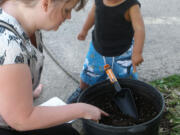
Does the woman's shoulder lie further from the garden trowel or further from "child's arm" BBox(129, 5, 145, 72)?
"child's arm" BBox(129, 5, 145, 72)

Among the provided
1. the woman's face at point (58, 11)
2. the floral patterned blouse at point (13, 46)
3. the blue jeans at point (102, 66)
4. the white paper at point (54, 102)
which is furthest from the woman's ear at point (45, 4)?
the white paper at point (54, 102)

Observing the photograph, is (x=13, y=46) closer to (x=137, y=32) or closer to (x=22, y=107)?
(x=22, y=107)

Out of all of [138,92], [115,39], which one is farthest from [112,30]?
[138,92]

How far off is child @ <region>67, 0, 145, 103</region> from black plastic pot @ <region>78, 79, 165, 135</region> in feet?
0.53

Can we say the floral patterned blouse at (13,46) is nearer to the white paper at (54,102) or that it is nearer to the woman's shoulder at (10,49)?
the woman's shoulder at (10,49)

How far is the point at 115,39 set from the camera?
178cm

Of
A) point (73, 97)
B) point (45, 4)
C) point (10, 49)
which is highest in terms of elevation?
point (45, 4)

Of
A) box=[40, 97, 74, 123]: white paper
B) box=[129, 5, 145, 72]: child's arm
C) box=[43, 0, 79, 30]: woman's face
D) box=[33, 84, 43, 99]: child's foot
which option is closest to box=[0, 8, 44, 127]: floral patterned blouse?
box=[43, 0, 79, 30]: woman's face

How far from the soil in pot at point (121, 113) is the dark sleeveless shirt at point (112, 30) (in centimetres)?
35

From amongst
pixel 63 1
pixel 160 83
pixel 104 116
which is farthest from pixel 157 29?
pixel 63 1

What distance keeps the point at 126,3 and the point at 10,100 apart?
3.03 ft

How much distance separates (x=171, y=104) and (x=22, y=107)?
1163mm

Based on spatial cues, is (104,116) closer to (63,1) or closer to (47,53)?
(63,1)

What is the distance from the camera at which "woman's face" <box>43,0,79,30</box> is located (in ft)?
3.59
